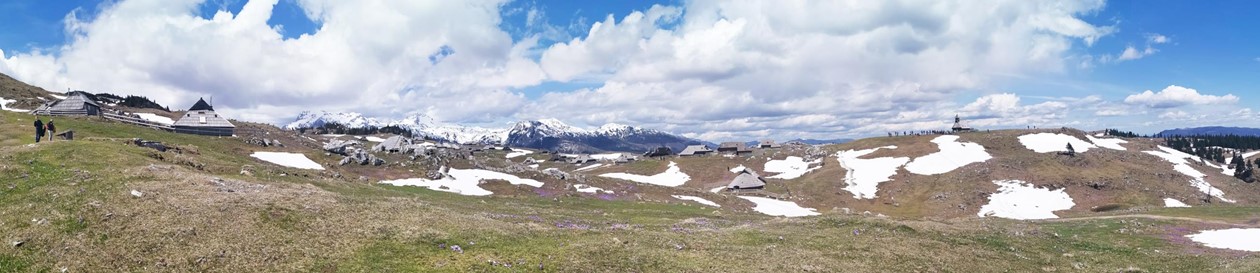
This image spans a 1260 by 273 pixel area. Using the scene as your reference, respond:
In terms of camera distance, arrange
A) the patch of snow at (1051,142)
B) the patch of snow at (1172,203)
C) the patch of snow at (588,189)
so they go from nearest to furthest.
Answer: the patch of snow at (588,189) → the patch of snow at (1172,203) → the patch of snow at (1051,142)

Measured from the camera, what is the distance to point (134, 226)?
24.4 meters

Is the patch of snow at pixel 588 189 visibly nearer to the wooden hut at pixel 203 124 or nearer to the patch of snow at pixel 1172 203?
the wooden hut at pixel 203 124

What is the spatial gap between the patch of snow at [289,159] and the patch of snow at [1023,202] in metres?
94.1

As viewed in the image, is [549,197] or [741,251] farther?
[549,197]

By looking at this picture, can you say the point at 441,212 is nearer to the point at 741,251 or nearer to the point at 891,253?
the point at 741,251

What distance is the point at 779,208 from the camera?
281 ft

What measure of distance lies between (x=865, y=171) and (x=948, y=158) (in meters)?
18.8

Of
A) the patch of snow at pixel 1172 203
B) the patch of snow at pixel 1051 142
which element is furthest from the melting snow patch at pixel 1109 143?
the patch of snow at pixel 1172 203

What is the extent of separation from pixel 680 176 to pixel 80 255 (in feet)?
418

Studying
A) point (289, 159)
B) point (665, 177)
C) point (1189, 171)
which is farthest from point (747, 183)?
point (1189, 171)

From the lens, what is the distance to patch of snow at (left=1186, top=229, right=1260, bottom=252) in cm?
4323

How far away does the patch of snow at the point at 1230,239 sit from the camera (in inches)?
1702

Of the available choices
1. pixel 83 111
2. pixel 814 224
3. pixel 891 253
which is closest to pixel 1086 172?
pixel 814 224

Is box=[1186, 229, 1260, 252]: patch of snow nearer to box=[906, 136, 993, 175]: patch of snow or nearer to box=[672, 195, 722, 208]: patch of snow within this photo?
box=[672, 195, 722, 208]: patch of snow
